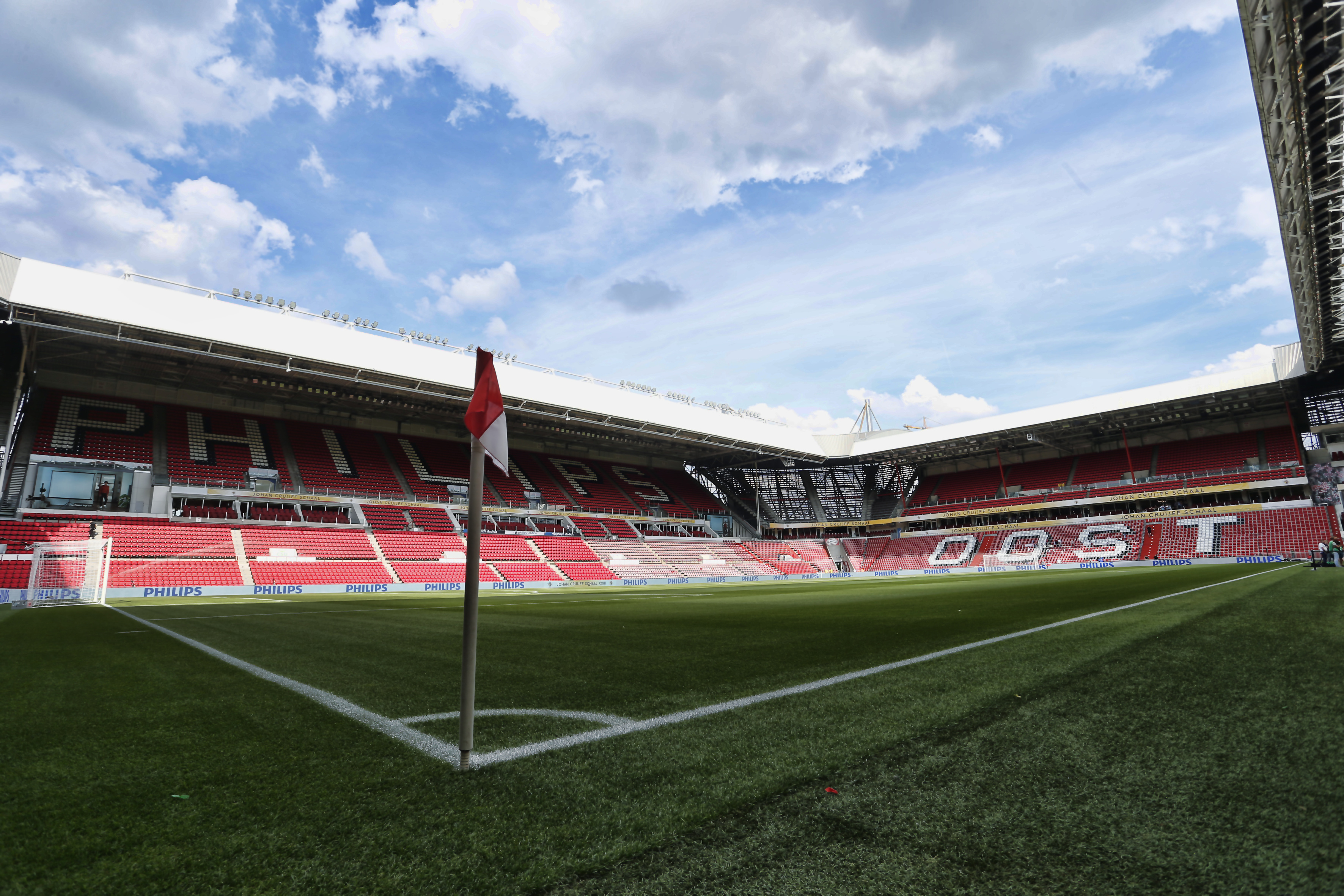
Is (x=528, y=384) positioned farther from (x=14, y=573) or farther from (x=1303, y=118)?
(x=1303, y=118)

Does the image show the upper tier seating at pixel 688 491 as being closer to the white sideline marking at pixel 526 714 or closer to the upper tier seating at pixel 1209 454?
the upper tier seating at pixel 1209 454

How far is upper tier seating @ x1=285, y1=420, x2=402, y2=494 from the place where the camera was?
108ft

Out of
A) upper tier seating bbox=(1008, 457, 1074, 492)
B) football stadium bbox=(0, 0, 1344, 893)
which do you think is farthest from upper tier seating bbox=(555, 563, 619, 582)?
upper tier seating bbox=(1008, 457, 1074, 492)

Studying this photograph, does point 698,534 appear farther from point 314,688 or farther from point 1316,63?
A: point 314,688

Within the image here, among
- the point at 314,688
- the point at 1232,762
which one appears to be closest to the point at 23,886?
the point at 314,688

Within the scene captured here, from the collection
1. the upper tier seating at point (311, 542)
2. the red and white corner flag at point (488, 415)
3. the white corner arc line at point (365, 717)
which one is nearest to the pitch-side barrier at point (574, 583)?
the upper tier seating at point (311, 542)

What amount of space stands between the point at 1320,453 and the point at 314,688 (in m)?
48.0

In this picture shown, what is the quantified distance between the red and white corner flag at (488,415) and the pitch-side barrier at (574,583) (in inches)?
845

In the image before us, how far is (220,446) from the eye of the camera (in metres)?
31.2

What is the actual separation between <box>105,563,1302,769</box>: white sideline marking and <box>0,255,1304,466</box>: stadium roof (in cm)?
2475

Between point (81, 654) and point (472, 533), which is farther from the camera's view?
point (81, 654)

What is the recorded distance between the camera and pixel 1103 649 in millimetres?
4629

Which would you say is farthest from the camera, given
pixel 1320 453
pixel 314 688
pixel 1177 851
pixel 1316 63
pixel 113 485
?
pixel 1320 453

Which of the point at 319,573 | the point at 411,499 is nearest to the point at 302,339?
the point at 319,573
